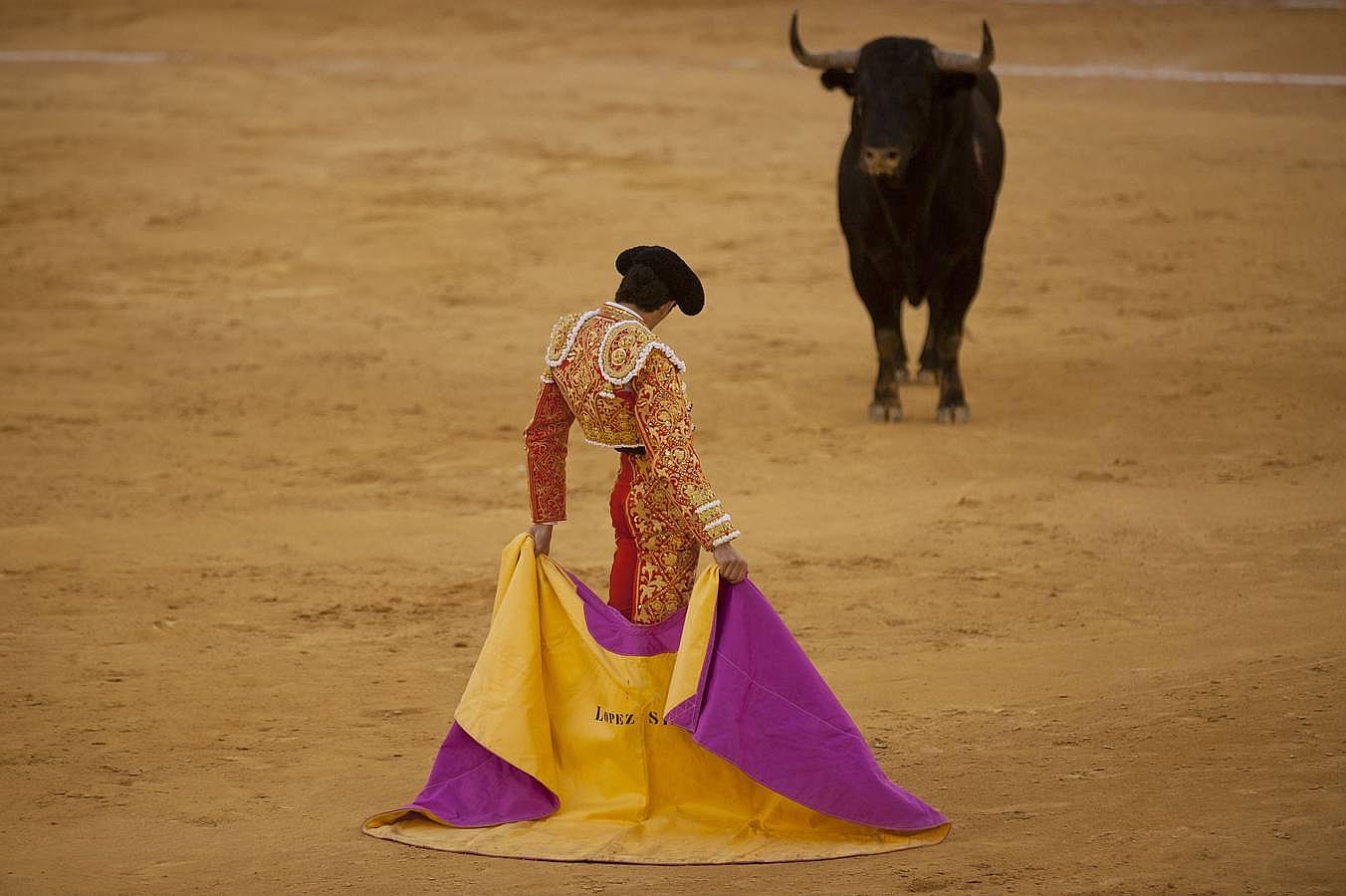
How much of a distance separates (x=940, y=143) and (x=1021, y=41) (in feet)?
42.3

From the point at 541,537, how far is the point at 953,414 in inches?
224

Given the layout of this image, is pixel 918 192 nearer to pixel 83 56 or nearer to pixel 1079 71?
pixel 1079 71

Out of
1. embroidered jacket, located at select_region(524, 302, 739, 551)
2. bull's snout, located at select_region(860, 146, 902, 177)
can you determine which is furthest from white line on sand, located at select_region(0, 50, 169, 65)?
embroidered jacket, located at select_region(524, 302, 739, 551)

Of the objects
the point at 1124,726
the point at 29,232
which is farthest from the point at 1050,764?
the point at 29,232

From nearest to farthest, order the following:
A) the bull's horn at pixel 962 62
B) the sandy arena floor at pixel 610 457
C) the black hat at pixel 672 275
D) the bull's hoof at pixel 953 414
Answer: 1. the black hat at pixel 672 275
2. the sandy arena floor at pixel 610 457
3. the bull's horn at pixel 962 62
4. the bull's hoof at pixel 953 414

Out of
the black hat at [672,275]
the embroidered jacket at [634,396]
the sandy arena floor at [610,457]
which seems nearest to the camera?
the embroidered jacket at [634,396]

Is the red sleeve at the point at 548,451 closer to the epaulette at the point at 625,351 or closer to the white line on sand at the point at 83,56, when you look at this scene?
the epaulette at the point at 625,351

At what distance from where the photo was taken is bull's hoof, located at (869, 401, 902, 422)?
10.4 m

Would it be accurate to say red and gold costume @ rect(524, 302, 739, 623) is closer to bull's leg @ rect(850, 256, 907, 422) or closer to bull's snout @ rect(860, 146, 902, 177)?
bull's snout @ rect(860, 146, 902, 177)

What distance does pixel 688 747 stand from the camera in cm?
489

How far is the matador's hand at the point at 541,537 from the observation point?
5.02 meters

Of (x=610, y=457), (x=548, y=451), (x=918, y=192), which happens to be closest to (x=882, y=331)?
(x=918, y=192)

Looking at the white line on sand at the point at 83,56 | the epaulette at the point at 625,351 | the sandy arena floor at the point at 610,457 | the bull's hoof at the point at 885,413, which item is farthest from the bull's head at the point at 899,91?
the white line on sand at the point at 83,56

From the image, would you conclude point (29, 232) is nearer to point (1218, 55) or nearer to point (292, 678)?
point (292, 678)
